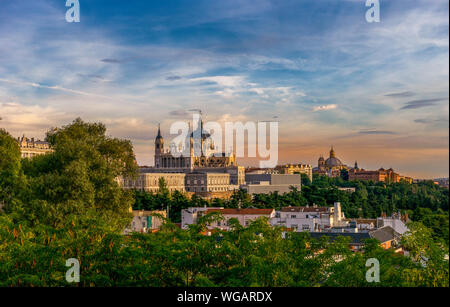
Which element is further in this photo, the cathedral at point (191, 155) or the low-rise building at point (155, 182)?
the cathedral at point (191, 155)

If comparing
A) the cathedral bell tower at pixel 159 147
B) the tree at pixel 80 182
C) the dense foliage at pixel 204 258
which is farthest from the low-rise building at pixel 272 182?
the dense foliage at pixel 204 258

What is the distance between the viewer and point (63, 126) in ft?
107

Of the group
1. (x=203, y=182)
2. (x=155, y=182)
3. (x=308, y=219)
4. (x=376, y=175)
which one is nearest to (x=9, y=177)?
(x=308, y=219)

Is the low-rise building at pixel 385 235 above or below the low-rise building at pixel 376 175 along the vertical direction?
below

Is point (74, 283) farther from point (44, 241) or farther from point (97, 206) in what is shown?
point (97, 206)

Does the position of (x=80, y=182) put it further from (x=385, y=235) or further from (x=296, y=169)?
(x=296, y=169)

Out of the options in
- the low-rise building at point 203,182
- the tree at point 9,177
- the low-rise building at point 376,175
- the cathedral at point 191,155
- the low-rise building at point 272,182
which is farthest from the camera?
the cathedral at point 191,155

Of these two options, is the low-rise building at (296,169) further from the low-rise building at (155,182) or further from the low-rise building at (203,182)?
the low-rise building at (155,182)

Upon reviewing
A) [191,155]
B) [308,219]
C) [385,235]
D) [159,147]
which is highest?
[159,147]

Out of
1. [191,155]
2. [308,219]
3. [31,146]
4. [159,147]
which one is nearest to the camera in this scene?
[308,219]

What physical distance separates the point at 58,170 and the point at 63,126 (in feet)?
16.8

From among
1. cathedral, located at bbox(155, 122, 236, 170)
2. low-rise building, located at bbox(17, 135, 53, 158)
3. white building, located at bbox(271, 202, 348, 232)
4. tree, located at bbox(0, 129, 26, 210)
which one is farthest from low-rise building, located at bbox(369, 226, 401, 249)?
cathedral, located at bbox(155, 122, 236, 170)

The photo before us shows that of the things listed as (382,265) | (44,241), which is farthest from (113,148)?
(382,265)

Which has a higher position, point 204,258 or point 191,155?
point 191,155
